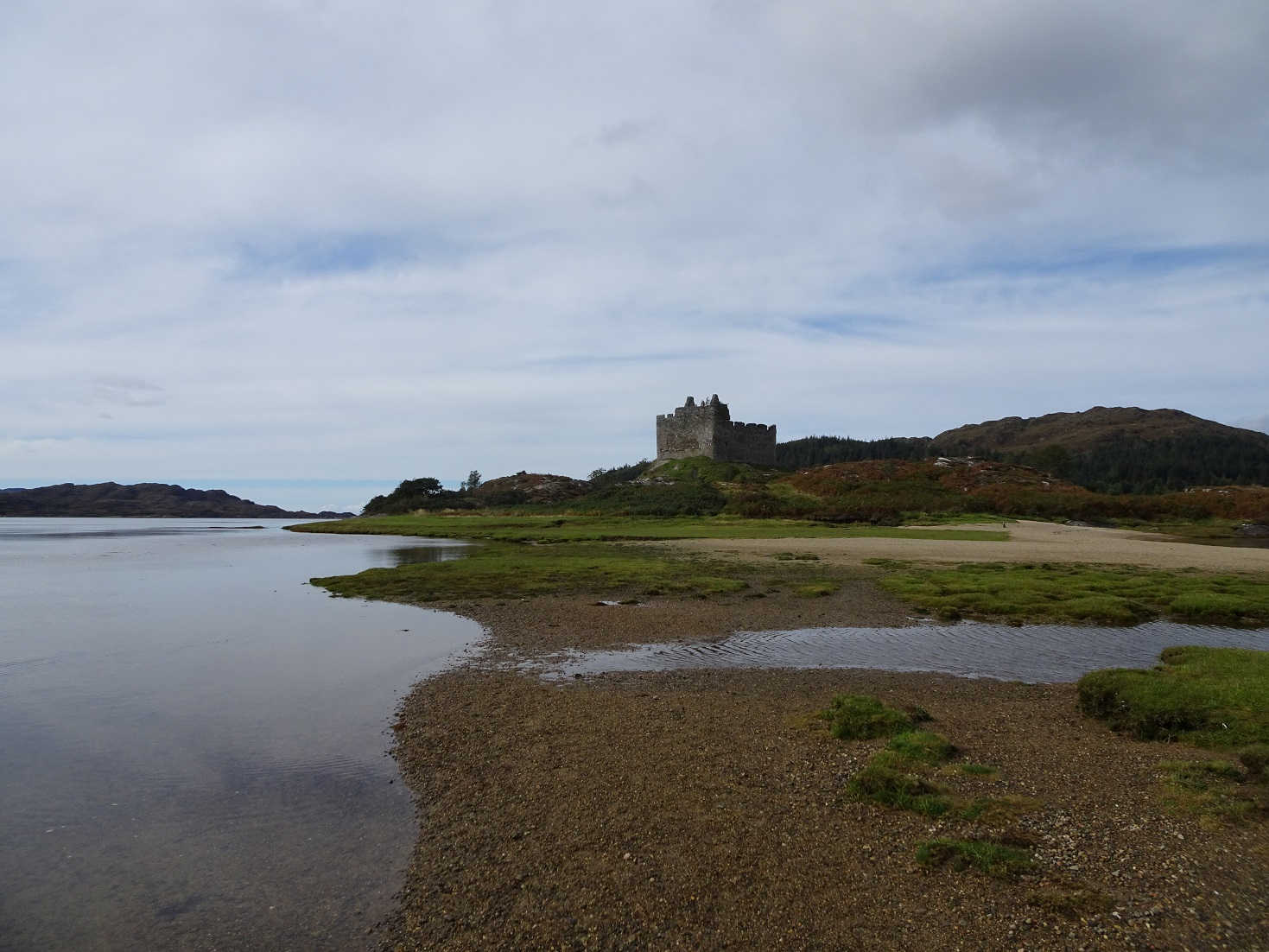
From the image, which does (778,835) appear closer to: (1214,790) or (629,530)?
(1214,790)

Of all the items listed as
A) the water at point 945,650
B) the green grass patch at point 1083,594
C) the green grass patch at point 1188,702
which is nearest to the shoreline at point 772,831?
the green grass patch at point 1188,702

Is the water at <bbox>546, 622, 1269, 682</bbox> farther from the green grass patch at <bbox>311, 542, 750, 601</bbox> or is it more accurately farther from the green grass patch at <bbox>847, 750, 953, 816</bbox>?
the green grass patch at <bbox>311, 542, 750, 601</bbox>

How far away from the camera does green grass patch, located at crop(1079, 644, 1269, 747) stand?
1146cm

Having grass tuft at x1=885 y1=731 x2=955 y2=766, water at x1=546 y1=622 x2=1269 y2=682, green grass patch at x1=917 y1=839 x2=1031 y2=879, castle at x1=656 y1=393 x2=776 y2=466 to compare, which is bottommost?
water at x1=546 y1=622 x2=1269 y2=682

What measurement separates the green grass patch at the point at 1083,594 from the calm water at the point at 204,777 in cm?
1654

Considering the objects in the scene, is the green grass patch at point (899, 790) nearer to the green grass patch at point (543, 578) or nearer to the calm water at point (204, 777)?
the calm water at point (204, 777)

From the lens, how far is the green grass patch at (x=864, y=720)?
11.7m

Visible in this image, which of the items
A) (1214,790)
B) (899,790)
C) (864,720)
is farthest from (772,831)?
(1214,790)

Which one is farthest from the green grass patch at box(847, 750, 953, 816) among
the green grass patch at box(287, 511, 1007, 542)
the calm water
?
the green grass patch at box(287, 511, 1007, 542)

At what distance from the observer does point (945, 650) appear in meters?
19.1

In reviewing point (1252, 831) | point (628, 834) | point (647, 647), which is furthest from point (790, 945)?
point (647, 647)

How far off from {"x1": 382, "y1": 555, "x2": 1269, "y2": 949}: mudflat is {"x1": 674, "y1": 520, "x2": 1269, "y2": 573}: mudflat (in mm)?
30110

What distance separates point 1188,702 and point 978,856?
722cm

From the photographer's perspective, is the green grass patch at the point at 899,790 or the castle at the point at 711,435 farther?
the castle at the point at 711,435
